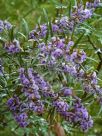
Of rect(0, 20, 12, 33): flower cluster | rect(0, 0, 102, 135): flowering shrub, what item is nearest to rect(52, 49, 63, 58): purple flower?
rect(0, 0, 102, 135): flowering shrub

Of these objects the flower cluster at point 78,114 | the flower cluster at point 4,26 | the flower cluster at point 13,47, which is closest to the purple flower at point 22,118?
the flower cluster at point 78,114

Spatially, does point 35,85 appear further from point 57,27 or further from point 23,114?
point 57,27

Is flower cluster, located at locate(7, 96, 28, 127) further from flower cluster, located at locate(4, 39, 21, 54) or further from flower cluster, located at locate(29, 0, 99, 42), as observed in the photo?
flower cluster, located at locate(29, 0, 99, 42)

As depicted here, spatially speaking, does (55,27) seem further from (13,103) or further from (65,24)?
(13,103)

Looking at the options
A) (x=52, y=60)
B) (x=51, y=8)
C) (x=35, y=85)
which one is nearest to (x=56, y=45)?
(x=52, y=60)

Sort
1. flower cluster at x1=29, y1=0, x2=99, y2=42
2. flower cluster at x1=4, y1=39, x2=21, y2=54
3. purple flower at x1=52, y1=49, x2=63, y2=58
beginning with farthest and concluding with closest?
flower cluster at x1=29, y1=0, x2=99, y2=42
flower cluster at x1=4, y1=39, x2=21, y2=54
purple flower at x1=52, y1=49, x2=63, y2=58

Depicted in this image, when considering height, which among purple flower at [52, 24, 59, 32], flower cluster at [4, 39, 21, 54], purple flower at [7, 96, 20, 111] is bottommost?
purple flower at [7, 96, 20, 111]

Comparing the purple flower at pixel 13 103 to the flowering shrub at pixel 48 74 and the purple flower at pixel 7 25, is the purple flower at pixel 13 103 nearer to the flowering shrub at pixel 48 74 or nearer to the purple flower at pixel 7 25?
the flowering shrub at pixel 48 74

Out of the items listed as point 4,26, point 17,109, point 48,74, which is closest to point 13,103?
point 17,109

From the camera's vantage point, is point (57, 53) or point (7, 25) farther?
point (7, 25)
